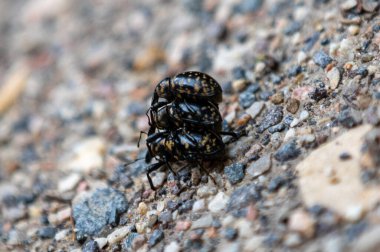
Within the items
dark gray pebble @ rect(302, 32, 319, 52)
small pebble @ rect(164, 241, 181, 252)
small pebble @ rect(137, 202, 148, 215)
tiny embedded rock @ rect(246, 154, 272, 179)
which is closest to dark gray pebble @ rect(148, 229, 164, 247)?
small pebble @ rect(164, 241, 181, 252)

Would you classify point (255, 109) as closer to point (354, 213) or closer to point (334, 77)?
point (334, 77)

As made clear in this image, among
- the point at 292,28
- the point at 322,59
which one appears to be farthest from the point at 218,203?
the point at 292,28

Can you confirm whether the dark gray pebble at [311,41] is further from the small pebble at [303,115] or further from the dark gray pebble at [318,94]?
the small pebble at [303,115]

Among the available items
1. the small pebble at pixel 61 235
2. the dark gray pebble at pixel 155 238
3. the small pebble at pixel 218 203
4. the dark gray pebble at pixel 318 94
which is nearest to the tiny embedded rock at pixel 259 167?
the small pebble at pixel 218 203

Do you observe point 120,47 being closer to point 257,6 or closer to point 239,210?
point 257,6

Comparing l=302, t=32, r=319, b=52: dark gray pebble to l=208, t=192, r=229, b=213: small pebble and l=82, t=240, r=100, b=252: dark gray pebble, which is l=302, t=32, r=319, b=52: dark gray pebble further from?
l=82, t=240, r=100, b=252: dark gray pebble

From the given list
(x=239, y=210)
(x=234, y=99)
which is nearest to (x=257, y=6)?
(x=234, y=99)
